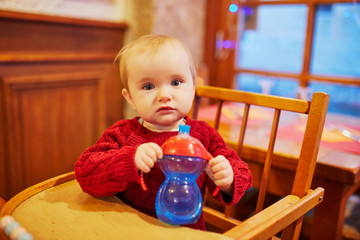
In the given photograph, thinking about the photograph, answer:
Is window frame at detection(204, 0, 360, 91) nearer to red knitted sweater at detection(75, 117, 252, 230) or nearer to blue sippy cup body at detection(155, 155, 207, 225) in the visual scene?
red knitted sweater at detection(75, 117, 252, 230)

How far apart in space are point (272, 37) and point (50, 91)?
1413mm

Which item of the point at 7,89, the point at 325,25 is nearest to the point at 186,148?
the point at 7,89

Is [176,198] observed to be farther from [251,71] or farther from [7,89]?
[251,71]

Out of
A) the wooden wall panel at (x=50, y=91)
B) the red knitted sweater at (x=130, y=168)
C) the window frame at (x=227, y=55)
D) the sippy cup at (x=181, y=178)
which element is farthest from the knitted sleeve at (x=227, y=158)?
the window frame at (x=227, y=55)

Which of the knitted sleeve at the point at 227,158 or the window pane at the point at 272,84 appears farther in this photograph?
the window pane at the point at 272,84

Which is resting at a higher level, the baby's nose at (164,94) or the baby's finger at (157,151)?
the baby's nose at (164,94)

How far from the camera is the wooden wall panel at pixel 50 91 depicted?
1.62 m

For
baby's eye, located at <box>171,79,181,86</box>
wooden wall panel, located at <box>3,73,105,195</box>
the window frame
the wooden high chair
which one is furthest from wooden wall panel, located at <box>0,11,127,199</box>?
baby's eye, located at <box>171,79,181,86</box>

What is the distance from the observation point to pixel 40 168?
182cm

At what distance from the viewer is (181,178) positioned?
69cm

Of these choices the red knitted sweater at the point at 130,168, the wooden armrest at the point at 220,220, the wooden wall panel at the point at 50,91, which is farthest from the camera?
the wooden wall panel at the point at 50,91

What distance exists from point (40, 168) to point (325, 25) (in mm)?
1782

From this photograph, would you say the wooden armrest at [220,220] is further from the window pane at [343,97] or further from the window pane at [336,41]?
the window pane at [336,41]

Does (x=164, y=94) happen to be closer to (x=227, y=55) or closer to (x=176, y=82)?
(x=176, y=82)
